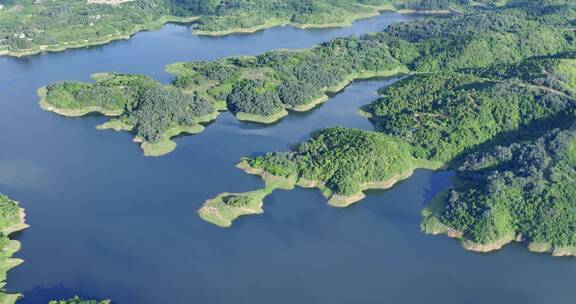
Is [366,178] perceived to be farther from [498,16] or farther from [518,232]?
[498,16]

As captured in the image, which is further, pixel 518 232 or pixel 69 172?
pixel 69 172

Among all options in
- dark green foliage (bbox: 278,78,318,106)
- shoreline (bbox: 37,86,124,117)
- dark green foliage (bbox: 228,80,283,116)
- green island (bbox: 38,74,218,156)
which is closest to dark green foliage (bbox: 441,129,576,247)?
dark green foliage (bbox: 278,78,318,106)

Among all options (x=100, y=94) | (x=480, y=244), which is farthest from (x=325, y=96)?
(x=480, y=244)

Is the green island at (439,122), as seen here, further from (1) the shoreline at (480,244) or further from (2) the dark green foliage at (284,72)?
(2) the dark green foliage at (284,72)

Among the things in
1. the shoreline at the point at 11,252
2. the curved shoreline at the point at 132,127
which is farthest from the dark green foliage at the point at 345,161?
the shoreline at the point at 11,252

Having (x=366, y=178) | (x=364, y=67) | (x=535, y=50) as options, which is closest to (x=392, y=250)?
(x=366, y=178)

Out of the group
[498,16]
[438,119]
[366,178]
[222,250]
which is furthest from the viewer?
[498,16]
